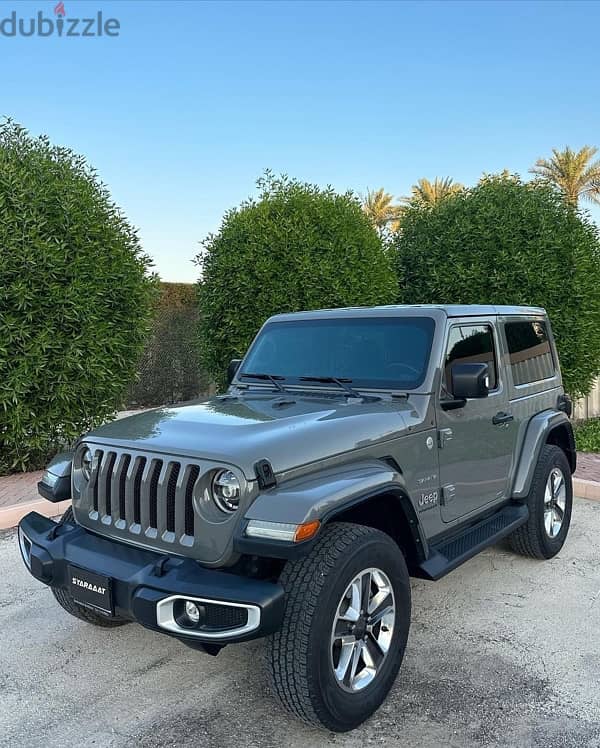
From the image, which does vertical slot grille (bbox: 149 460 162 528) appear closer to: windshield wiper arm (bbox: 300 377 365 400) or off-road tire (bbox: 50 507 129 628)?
off-road tire (bbox: 50 507 129 628)

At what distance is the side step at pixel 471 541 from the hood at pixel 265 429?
724mm

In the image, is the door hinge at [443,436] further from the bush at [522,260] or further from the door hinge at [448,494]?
the bush at [522,260]

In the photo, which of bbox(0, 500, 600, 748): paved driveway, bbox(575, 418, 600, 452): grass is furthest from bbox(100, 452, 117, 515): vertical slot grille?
bbox(575, 418, 600, 452): grass

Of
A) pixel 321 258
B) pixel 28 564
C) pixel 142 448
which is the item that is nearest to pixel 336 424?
pixel 142 448

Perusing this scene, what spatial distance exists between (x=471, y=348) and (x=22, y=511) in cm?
425

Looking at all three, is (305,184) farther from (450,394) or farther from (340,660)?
(340,660)

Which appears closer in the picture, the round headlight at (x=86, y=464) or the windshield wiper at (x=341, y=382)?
the round headlight at (x=86, y=464)

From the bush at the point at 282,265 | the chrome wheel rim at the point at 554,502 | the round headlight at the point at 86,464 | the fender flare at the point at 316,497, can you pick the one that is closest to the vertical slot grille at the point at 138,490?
the round headlight at the point at 86,464

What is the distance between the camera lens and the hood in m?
2.83

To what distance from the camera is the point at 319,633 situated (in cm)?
261

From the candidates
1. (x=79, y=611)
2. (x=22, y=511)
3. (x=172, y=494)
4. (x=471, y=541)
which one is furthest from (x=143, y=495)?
(x=22, y=511)

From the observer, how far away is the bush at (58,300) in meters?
6.73

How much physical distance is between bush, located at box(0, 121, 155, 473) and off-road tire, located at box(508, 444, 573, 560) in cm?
470

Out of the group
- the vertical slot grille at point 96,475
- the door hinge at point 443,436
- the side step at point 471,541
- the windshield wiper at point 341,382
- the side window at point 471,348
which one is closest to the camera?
the vertical slot grille at point 96,475
